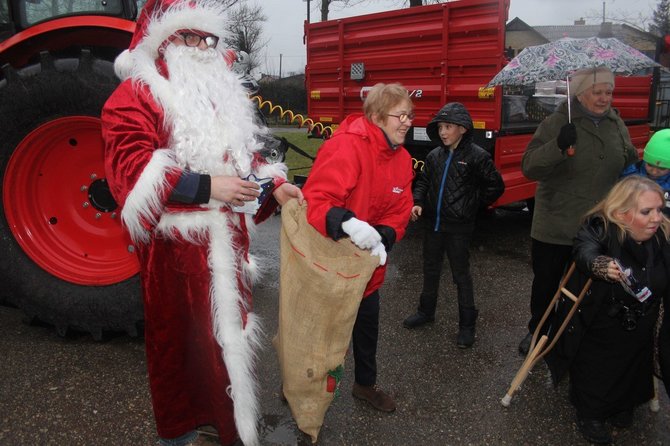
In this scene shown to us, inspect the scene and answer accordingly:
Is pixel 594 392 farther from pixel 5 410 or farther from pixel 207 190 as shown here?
pixel 5 410

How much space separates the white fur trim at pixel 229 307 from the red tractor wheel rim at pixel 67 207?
128 cm

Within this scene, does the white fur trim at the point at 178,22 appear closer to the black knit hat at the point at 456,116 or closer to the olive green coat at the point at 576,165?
the black knit hat at the point at 456,116

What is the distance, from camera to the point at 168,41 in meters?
2.03

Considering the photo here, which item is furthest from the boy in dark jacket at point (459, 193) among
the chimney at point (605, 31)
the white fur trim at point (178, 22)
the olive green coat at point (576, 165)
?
the white fur trim at point (178, 22)

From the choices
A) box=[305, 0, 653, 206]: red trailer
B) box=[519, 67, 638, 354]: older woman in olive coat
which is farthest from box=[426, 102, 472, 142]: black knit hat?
box=[305, 0, 653, 206]: red trailer

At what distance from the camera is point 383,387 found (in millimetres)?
2908

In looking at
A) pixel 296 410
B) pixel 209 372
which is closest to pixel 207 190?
pixel 209 372

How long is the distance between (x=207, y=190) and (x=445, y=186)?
1.94 metres

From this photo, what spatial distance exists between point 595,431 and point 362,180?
1.64 m

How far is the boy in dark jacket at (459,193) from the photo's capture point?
132 inches

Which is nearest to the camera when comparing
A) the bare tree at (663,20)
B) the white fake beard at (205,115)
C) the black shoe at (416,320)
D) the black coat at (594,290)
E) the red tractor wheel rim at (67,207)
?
the white fake beard at (205,115)

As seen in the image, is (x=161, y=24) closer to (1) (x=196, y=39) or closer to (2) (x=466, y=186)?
(1) (x=196, y=39)

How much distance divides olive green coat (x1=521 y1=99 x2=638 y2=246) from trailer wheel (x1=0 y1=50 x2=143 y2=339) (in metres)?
2.47

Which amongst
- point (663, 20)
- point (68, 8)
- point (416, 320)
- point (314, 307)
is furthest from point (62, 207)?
point (663, 20)
